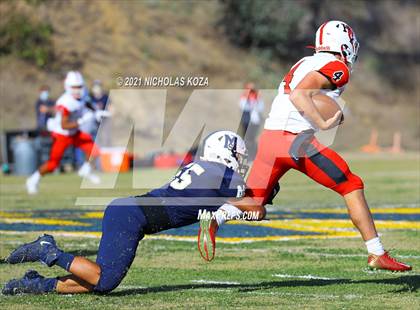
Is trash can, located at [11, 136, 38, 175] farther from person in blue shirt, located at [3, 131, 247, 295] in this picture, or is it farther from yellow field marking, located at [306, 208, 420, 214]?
person in blue shirt, located at [3, 131, 247, 295]

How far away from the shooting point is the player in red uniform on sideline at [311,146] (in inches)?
257

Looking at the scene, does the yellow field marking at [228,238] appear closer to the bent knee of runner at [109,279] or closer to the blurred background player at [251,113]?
the bent knee of runner at [109,279]

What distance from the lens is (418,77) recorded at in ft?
131

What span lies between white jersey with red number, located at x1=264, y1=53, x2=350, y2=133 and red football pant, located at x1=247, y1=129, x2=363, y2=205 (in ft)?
0.23

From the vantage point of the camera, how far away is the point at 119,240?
20.5 ft

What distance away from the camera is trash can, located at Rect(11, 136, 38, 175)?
21.0 m

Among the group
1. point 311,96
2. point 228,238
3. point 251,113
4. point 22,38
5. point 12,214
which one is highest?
point 311,96

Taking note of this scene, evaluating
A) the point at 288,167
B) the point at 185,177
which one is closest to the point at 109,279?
the point at 185,177

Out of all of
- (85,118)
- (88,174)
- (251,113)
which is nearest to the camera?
(85,118)

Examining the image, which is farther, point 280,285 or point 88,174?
point 88,174

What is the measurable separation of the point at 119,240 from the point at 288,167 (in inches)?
52.8

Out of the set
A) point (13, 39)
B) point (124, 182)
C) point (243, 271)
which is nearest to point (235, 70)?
point (13, 39)

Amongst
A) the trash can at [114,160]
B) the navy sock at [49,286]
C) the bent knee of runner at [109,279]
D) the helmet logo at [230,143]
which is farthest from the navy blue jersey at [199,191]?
the trash can at [114,160]

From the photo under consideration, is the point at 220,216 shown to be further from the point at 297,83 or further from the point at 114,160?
the point at 114,160
